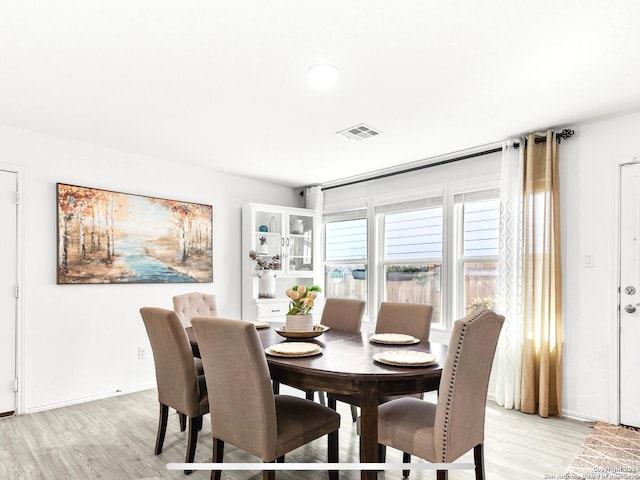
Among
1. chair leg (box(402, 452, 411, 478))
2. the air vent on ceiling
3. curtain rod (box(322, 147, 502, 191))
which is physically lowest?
chair leg (box(402, 452, 411, 478))

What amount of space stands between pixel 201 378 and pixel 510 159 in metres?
2.97

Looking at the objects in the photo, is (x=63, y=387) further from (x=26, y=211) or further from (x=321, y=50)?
(x=321, y=50)

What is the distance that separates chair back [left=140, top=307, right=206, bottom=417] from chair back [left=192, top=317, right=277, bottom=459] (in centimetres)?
37

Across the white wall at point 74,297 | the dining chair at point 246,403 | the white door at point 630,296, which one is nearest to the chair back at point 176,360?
the dining chair at point 246,403

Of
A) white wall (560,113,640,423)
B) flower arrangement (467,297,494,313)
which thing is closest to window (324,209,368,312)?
flower arrangement (467,297,494,313)

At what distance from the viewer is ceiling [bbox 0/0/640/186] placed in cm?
193

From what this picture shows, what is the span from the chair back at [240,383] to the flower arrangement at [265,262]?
2721 millimetres

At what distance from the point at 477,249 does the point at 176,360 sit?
112 inches

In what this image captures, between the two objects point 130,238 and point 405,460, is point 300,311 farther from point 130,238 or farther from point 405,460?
point 130,238

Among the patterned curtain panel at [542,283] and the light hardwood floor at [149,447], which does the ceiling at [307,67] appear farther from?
the light hardwood floor at [149,447]

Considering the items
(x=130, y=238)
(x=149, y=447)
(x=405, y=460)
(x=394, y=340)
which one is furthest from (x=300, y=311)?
(x=130, y=238)

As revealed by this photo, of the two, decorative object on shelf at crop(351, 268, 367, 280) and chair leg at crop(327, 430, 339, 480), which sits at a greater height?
decorative object on shelf at crop(351, 268, 367, 280)

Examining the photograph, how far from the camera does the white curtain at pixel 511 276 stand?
3512mm

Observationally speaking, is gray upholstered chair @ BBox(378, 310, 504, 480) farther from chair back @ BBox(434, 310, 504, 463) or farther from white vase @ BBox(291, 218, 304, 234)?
white vase @ BBox(291, 218, 304, 234)
